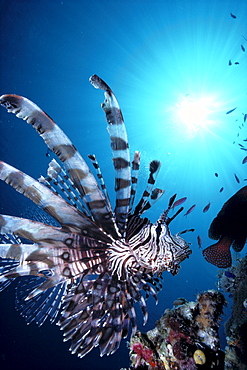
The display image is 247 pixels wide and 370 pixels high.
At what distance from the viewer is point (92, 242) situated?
2.56 meters

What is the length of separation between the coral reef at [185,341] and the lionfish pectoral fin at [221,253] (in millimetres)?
465

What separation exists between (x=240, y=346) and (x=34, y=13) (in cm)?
2916

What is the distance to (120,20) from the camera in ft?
72.6

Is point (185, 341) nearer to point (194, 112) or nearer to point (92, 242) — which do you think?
point (92, 242)

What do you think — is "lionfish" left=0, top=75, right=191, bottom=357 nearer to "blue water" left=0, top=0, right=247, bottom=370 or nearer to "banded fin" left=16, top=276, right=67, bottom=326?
"banded fin" left=16, top=276, right=67, bottom=326

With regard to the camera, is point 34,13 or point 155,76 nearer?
point 34,13

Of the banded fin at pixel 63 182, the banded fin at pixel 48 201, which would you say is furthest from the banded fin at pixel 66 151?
the banded fin at pixel 63 182

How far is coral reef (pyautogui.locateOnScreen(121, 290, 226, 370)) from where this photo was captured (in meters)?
2.65

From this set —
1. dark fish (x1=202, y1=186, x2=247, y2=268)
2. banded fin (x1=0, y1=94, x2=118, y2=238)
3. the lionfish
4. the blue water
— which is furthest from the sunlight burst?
banded fin (x1=0, y1=94, x2=118, y2=238)

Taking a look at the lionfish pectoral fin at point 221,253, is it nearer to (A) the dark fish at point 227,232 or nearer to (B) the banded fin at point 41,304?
(A) the dark fish at point 227,232

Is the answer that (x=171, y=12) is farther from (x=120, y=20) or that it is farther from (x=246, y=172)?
(x=246, y=172)

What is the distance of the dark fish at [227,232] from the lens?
322 centimetres

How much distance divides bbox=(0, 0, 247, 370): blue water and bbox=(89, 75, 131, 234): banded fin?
14.8 meters

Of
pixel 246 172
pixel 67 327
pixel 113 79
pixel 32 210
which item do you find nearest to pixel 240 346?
pixel 67 327
